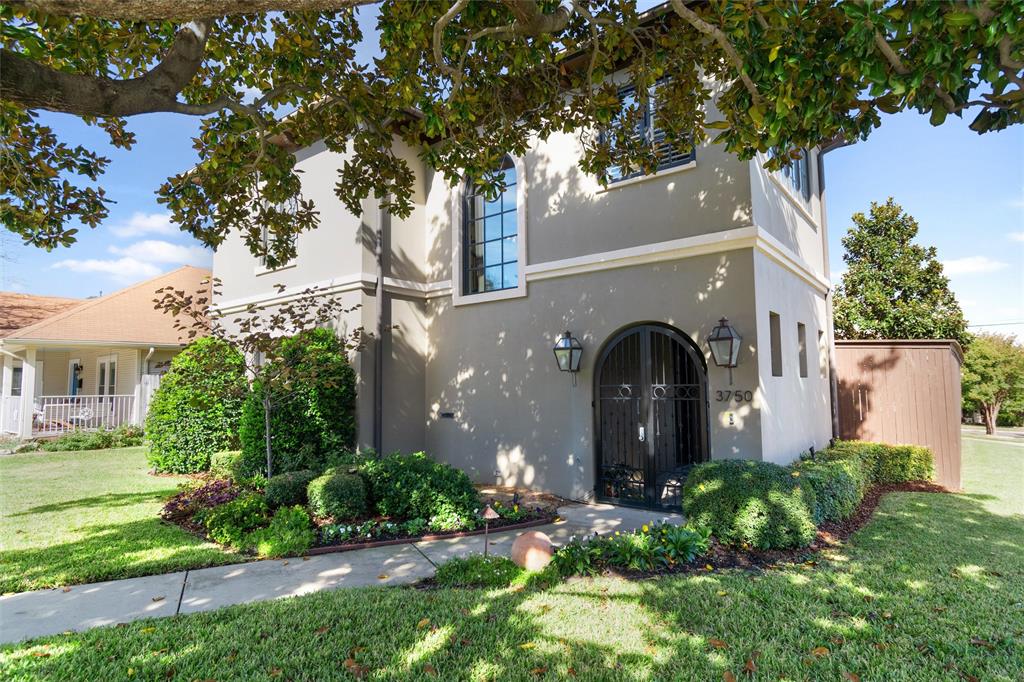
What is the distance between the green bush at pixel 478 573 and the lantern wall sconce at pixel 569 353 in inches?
164

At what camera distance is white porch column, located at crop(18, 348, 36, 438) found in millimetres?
15797

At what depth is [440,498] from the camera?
290 inches

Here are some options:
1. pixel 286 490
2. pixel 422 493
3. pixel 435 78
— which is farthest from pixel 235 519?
pixel 435 78

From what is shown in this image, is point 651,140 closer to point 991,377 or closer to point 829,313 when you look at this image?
point 829,313

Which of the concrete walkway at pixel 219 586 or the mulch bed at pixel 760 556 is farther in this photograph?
the mulch bed at pixel 760 556

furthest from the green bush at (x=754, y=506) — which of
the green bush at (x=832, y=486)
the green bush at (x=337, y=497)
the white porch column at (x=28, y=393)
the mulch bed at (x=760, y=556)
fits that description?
the white porch column at (x=28, y=393)

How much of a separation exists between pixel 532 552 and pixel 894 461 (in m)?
9.30

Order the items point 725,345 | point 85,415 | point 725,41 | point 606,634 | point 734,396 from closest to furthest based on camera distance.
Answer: point 606,634
point 725,41
point 725,345
point 734,396
point 85,415

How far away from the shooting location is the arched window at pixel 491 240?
34.7 feet

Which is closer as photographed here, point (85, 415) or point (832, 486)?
point (832, 486)

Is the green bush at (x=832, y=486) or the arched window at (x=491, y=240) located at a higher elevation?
the arched window at (x=491, y=240)

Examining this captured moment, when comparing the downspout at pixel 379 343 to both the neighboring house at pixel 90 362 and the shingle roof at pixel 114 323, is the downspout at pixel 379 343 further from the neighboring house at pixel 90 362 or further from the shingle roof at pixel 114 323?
the shingle roof at pixel 114 323

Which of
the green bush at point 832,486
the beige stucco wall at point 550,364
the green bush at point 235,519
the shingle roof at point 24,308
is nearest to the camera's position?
the green bush at point 235,519

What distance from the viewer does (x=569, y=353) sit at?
353 inches
